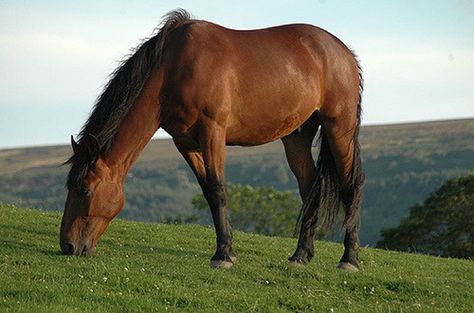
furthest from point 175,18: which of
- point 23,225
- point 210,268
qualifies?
point 23,225

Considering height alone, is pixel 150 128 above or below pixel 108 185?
above

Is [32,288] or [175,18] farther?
[175,18]

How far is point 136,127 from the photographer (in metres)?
12.5

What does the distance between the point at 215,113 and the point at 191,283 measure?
2576 mm

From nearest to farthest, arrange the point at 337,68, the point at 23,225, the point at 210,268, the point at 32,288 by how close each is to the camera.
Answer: the point at 32,288 < the point at 210,268 < the point at 337,68 < the point at 23,225

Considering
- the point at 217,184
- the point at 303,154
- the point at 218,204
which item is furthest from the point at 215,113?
the point at 303,154

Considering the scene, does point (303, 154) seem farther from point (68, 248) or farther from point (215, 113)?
point (68, 248)

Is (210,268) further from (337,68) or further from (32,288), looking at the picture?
(337,68)

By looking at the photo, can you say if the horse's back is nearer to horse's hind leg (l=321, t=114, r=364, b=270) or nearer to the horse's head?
horse's hind leg (l=321, t=114, r=364, b=270)

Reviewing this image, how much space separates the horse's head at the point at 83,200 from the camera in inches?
484

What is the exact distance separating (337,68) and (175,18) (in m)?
2.71

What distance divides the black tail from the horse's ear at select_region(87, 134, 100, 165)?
3.46 m

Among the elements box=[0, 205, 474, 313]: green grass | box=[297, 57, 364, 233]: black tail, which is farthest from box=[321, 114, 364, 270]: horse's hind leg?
box=[0, 205, 474, 313]: green grass

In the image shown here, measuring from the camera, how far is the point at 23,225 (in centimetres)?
1666
